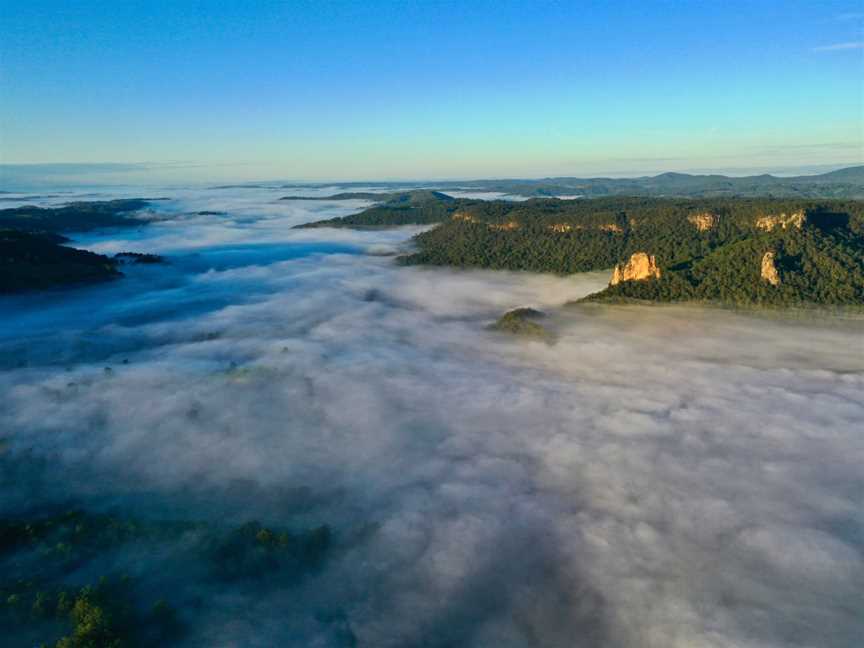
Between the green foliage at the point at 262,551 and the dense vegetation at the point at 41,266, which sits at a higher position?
the dense vegetation at the point at 41,266

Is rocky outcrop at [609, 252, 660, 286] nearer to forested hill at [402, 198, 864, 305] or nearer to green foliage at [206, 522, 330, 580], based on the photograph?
forested hill at [402, 198, 864, 305]

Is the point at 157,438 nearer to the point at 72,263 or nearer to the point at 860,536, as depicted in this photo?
the point at 860,536

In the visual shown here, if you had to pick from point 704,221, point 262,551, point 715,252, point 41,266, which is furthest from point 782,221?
point 41,266

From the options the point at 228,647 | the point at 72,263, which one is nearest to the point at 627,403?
the point at 228,647

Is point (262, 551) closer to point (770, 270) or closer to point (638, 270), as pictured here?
point (638, 270)

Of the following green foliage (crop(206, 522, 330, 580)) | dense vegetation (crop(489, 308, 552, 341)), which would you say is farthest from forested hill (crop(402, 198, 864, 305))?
green foliage (crop(206, 522, 330, 580))

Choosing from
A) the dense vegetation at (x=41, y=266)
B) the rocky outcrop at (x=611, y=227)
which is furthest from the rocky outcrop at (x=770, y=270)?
the dense vegetation at (x=41, y=266)

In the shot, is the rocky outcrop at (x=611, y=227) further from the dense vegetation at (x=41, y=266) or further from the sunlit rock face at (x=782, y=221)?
the dense vegetation at (x=41, y=266)
